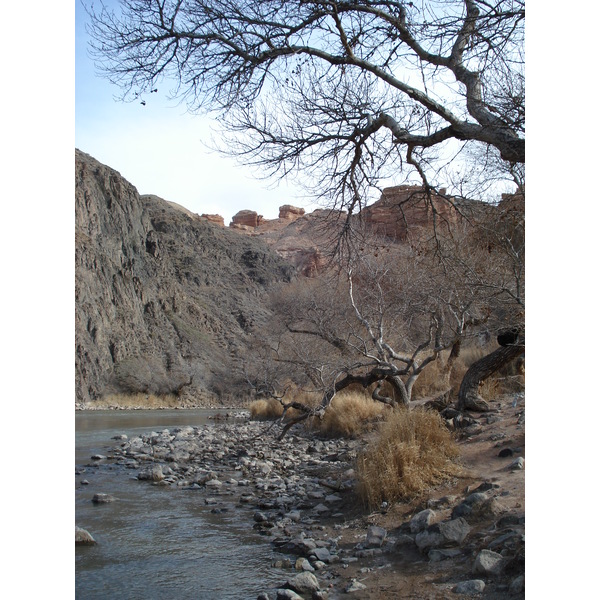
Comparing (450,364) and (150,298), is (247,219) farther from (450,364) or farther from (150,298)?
(450,364)

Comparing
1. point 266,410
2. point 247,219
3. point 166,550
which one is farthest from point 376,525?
point 247,219

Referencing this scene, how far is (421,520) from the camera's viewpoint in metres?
4.72

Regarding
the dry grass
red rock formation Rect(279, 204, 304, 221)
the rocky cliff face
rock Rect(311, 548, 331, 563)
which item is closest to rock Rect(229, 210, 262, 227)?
red rock formation Rect(279, 204, 304, 221)

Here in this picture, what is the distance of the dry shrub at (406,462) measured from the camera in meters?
5.60

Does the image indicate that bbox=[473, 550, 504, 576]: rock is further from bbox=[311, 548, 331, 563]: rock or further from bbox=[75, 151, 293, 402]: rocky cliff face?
bbox=[75, 151, 293, 402]: rocky cliff face

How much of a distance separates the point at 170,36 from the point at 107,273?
3640cm

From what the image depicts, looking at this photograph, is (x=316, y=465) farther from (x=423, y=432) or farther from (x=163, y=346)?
(x=163, y=346)

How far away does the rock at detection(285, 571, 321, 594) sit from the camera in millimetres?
3928

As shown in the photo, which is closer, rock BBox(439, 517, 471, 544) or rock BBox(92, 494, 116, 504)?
rock BBox(439, 517, 471, 544)

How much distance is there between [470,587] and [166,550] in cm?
297

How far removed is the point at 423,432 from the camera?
20.0 feet

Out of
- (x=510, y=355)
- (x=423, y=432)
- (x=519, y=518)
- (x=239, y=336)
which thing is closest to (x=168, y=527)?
(x=423, y=432)

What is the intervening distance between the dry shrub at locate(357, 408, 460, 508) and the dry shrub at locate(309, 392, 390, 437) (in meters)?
4.55

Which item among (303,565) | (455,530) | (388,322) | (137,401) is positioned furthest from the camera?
(137,401)
